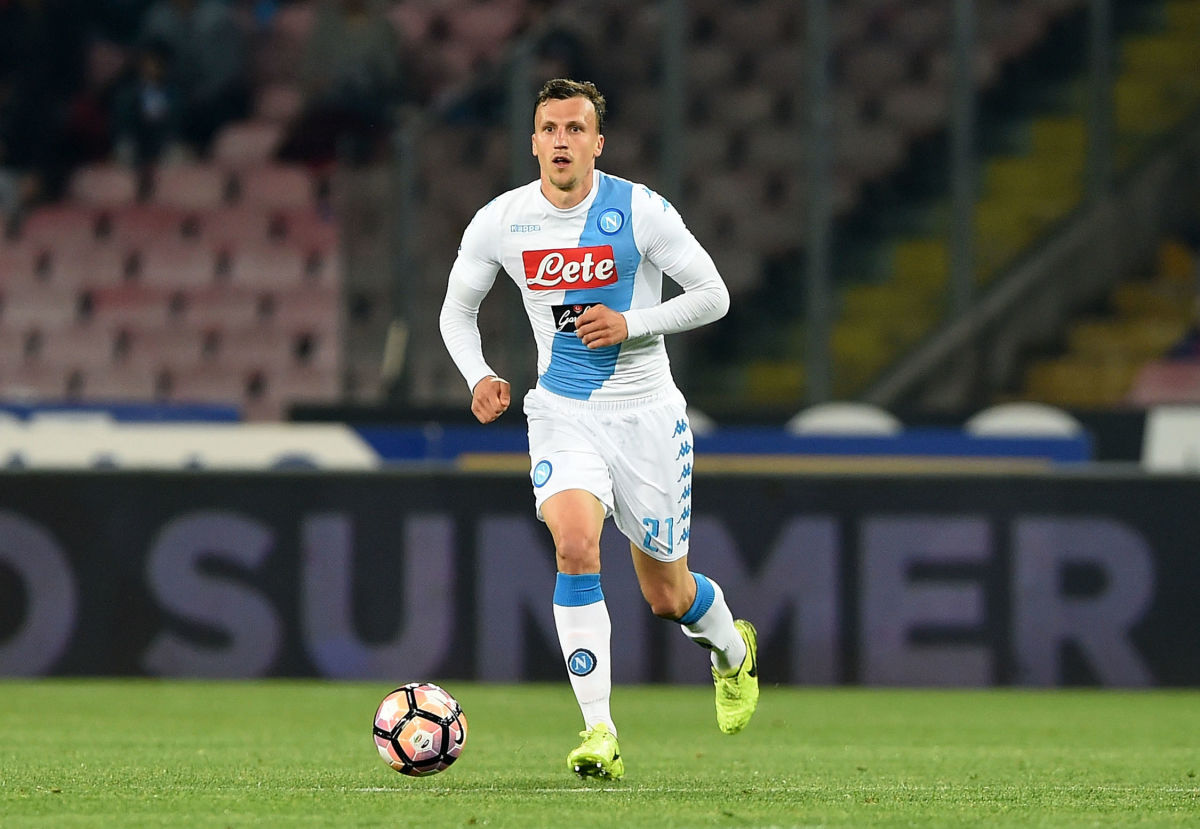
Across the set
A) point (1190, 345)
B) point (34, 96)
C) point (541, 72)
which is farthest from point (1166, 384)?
point (34, 96)

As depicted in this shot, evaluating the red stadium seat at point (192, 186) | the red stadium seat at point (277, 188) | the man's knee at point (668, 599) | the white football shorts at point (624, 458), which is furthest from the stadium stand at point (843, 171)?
the white football shorts at point (624, 458)

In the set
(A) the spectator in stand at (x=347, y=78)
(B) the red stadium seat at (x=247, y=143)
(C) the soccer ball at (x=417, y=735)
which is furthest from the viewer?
(B) the red stadium seat at (x=247, y=143)

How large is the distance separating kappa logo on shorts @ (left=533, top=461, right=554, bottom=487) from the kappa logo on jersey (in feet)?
1.81

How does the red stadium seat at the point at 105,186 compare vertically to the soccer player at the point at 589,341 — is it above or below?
above

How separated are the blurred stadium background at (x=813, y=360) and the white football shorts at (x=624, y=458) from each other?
4113 millimetres

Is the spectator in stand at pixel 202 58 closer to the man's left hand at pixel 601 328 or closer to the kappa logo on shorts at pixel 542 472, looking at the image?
the kappa logo on shorts at pixel 542 472

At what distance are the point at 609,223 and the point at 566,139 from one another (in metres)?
0.30

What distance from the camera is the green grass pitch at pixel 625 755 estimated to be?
17.7 ft

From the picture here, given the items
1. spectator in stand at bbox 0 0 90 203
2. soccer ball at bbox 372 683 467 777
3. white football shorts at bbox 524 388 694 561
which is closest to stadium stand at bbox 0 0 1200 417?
spectator in stand at bbox 0 0 90 203

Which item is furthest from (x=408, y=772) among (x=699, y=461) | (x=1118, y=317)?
(x=1118, y=317)

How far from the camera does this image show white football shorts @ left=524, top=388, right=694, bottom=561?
6.46m

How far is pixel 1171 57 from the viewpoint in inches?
520

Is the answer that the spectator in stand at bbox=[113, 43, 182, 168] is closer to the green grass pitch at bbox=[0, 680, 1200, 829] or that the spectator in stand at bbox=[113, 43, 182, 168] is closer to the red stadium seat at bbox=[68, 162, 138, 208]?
the red stadium seat at bbox=[68, 162, 138, 208]

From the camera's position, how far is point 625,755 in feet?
24.0
